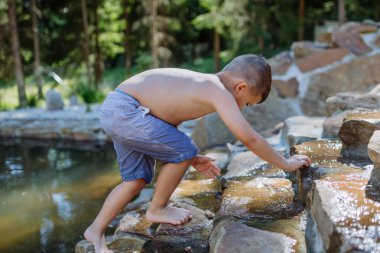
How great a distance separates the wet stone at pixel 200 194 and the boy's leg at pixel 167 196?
0.85 ft

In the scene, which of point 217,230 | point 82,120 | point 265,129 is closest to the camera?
point 217,230

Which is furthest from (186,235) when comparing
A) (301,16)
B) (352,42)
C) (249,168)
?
(301,16)

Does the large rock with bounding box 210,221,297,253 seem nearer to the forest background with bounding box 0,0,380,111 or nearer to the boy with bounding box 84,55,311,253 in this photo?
the boy with bounding box 84,55,311,253

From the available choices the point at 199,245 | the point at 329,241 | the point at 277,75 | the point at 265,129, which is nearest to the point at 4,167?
the point at 265,129

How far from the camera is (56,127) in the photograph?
7133 mm

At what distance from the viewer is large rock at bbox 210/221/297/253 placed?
4.89ft

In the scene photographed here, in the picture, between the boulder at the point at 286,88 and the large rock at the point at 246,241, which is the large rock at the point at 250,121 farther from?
the large rock at the point at 246,241

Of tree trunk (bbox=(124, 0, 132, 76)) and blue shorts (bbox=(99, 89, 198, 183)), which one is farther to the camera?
tree trunk (bbox=(124, 0, 132, 76))

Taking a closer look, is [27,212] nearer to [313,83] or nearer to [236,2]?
[313,83]

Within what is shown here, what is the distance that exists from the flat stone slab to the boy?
Result: 4.71 m

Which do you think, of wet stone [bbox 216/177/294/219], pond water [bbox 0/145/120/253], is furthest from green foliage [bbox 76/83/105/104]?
wet stone [bbox 216/177/294/219]

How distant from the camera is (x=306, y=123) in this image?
3.75 meters

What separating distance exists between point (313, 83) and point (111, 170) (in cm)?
263

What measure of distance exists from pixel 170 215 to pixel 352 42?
4.10m
